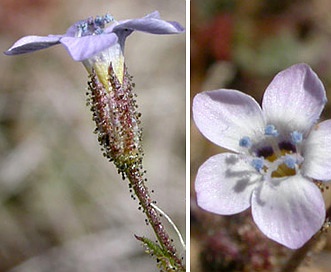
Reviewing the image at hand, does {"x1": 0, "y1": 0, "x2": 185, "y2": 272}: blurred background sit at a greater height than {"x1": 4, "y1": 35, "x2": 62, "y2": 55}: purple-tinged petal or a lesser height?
lesser

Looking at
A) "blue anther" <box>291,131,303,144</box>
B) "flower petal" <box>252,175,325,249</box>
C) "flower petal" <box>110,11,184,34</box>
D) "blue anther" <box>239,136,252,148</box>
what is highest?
"flower petal" <box>110,11,184,34</box>

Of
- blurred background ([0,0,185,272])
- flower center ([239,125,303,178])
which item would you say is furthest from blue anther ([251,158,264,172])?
blurred background ([0,0,185,272])

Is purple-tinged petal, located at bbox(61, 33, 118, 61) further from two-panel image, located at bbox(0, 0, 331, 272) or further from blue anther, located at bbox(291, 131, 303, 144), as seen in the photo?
blue anther, located at bbox(291, 131, 303, 144)

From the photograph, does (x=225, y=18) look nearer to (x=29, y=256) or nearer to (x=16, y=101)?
(x=16, y=101)

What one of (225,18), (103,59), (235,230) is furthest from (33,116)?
(103,59)

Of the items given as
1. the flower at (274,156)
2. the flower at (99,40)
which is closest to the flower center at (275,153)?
the flower at (274,156)

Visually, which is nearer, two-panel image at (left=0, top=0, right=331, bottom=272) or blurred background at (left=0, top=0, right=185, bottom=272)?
two-panel image at (left=0, top=0, right=331, bottom=272)
